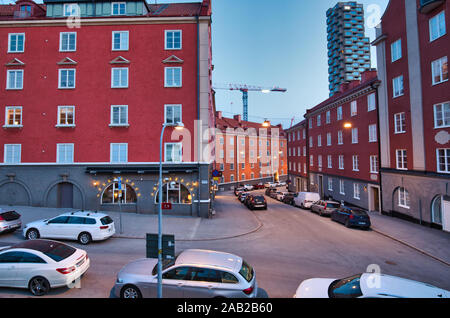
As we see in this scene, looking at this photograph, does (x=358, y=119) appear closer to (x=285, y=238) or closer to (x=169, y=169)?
(x=285, y=238)

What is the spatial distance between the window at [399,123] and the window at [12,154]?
3310 centimetres

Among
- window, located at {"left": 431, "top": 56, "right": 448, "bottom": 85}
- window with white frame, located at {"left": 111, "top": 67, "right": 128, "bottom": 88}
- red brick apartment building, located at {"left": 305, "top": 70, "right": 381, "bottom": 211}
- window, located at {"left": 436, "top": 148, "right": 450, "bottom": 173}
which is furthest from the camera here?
red brick apartment building, located at {"left": 305, "top": 70, "right": 381, "bottom": 211}

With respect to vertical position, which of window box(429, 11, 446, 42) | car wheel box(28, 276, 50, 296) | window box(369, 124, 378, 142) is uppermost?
window box(429, 11, 446, 42)

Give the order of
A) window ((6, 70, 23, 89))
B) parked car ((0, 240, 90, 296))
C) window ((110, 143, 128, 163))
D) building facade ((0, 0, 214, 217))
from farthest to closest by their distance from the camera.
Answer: window ((6, 70, 23, 89)), window ((110, 143, 128, 163)), building facade ((0, 0, 214, 217)), parked car ((0, 240, 90, 296))

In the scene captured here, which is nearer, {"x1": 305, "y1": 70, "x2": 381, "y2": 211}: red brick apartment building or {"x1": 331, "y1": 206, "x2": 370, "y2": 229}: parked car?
{"x1": 331, "y1": 206, "x2": 370, "y2": 229}: parked car

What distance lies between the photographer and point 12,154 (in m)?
21.8

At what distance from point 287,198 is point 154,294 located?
2898 centimetres

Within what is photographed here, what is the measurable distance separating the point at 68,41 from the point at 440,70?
29.9m

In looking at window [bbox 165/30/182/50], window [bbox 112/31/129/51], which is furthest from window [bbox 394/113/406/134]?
window [bbox 112/31/129/51]

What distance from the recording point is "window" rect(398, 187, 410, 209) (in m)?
20.8

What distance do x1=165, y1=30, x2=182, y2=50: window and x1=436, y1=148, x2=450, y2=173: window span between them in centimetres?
2205

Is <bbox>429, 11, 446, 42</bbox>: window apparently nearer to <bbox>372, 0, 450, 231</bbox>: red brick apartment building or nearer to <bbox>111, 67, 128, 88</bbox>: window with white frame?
<bbox>372, 0, 450, 231</bbox>: red brick apartment building

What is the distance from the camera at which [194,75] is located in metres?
21.9

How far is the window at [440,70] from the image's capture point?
679 inches
